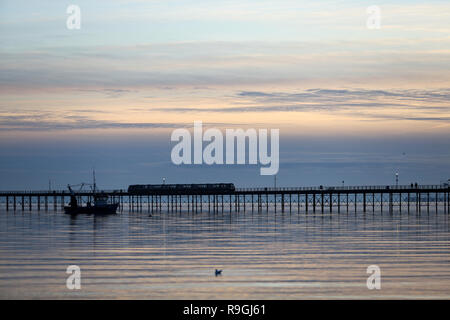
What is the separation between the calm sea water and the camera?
3409 cm

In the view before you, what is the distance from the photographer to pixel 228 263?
43844 millimetres

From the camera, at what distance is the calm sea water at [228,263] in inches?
1342

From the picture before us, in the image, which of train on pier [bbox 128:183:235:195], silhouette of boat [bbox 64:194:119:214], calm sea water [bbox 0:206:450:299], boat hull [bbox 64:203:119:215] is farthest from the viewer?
train on pier [bbox 128:183:235:195]

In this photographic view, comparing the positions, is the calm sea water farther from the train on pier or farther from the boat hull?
the train on pier

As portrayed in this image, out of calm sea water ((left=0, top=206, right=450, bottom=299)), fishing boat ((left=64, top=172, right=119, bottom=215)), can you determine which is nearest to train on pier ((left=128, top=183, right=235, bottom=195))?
fishing boat ((left=64, top=172, right=119, bottom=215))

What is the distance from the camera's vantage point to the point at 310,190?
125500mm

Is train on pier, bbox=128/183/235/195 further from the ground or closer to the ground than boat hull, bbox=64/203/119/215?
further from the ground

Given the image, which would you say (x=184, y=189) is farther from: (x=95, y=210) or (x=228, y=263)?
(x=228, y=263)

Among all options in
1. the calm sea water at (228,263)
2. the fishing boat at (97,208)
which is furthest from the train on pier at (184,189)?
the calm sea water at (228,263)


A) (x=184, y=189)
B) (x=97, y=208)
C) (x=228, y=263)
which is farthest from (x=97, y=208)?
(x=228, y=263)

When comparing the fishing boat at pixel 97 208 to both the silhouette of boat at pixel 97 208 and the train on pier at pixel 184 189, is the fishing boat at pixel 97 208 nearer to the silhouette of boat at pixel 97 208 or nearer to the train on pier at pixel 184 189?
the silhouette of boat at pixel 97 208

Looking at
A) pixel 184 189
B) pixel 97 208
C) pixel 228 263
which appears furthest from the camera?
pixel 184 189

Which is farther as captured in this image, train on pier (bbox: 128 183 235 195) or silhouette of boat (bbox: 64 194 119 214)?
train on pier (bbox: 128 183 235 195)
